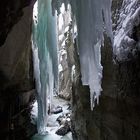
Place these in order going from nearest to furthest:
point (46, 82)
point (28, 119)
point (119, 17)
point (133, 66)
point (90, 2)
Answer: point (90, 2)
point (133, 66)
point (119, 17)
point (46, 82)
point (28, 119)

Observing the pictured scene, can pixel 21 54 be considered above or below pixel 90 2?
below

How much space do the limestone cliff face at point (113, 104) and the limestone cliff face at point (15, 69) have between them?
1.73m

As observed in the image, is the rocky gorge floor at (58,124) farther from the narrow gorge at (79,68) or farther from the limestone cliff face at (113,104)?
the limestone cliff face at (113,104)

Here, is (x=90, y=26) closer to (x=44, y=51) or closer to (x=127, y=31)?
(x=127, y=31)

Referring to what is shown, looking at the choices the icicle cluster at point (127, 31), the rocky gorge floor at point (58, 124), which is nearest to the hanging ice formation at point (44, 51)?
the rocky gorge floor at point (58, 124)

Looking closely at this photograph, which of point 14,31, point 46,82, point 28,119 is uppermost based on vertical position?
point 14,31

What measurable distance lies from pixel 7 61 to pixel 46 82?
195cm

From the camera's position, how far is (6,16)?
5.54 m

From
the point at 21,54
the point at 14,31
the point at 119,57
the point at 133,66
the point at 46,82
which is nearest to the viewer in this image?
the point at 133,66

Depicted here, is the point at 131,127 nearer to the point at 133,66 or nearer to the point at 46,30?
the point at 133,66

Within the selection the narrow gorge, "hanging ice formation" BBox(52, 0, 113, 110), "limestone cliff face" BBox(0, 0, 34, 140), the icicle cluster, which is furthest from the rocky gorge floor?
"hanging ice formation" BBox(52, 0, 113, 110)

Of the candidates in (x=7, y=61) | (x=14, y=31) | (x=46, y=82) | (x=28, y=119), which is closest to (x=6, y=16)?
(x=14, y=31)

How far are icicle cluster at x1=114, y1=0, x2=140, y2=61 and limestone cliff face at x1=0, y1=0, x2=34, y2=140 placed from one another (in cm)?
198

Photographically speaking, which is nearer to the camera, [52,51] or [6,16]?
[6,16]
